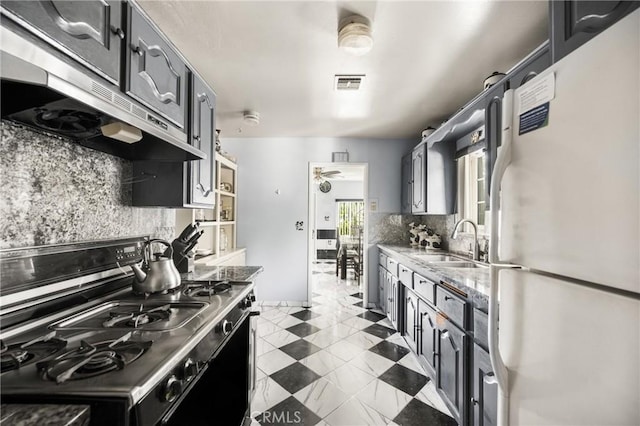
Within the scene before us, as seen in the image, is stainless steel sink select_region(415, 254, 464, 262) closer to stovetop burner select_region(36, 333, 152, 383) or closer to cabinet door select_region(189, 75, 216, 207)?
cabinet door select_region(189, 75, 216, 207)

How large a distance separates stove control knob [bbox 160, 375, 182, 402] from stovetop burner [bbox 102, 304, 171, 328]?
13.4 inches

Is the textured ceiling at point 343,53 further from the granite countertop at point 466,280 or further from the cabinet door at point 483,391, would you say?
the cabinet door at point 483,391

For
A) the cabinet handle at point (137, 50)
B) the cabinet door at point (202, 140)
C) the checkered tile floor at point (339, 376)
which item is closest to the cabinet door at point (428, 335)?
the checkered tile floor at point (339, 376)

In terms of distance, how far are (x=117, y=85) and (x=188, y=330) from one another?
1002 mm

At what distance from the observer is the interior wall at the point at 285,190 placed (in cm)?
393

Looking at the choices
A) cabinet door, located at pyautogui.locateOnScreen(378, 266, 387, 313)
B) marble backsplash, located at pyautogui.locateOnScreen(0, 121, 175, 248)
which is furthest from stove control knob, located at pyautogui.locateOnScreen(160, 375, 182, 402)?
cabinet door, located at pyautogui.locateOnScreen(378, 266, 387, 313)

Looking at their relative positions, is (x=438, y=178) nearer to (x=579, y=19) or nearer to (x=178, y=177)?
(x=579, y=19)

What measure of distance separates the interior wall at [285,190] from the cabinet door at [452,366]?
232 cm

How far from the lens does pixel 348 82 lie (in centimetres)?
224

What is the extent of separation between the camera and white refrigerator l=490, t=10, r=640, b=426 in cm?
57

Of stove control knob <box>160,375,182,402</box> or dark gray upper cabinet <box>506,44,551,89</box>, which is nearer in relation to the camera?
stove control knob <box>160,375,182,402</box>

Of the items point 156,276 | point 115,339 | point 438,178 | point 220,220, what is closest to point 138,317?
point 115,339

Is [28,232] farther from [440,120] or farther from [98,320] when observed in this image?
[440,120]

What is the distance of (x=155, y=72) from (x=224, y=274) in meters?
1.31
